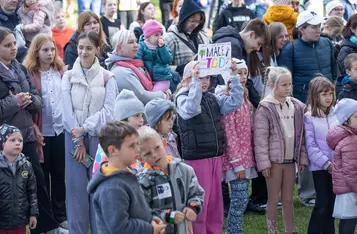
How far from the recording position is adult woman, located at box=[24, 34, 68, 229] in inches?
308

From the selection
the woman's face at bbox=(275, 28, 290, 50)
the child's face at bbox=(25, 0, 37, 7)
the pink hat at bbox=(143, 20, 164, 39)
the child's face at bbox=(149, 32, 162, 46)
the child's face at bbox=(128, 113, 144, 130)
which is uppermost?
the child's face at bbox=(25, 0, 37, 7)

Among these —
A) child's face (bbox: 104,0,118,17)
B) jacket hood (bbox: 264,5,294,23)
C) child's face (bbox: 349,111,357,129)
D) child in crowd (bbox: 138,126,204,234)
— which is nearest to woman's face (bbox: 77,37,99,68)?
child in crowd (bbox: 138,126,204,234)

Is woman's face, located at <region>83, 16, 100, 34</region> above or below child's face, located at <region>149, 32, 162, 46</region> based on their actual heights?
above

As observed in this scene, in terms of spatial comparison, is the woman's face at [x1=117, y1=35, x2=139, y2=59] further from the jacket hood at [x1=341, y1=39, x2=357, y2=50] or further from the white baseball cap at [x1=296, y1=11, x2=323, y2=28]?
the jacket hood at [x1=341, y1=39, x2=357, y2=50]

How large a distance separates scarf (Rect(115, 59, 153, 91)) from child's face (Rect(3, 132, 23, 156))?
146cm

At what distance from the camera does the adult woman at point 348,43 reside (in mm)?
9492

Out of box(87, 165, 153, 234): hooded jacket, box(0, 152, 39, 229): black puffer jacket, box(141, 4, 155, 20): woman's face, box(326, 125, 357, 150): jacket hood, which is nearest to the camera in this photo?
box(87, 165, 153, 234): hooded jacket

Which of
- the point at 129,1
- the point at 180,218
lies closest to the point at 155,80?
the point at 180,218

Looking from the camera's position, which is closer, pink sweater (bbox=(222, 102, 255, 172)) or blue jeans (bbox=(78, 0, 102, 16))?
pink sweater (bbox=(222, 102, 255, 172))

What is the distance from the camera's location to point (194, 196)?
5.45 metres

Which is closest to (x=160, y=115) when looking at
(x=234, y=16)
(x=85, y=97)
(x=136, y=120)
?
(x=136, y=120)

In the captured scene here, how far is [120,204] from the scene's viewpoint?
483 cm

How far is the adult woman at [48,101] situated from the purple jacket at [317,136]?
2.57m

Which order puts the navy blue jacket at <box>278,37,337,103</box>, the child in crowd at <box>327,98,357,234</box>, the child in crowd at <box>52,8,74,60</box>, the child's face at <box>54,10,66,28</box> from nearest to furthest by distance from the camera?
the child in crowd at <box>327,98,357,234</box>, the navy blue jacket at <box>278,37,337,103</box>, the child in crowd at <box>52,8,74,60</box>, the child's face at <box>54,10,66,28</box>
